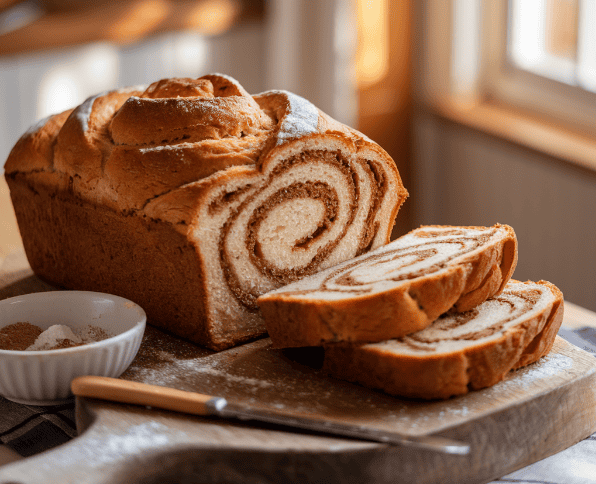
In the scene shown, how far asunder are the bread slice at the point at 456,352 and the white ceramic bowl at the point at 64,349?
1.56ft

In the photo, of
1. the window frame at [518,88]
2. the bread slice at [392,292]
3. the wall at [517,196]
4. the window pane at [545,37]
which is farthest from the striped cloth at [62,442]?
the window pane at [545,37]

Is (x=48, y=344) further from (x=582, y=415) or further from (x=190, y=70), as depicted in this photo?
(x=190, y=70)

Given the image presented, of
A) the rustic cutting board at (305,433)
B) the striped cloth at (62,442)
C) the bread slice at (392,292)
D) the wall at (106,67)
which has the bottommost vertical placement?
the striped cloth at (62,442)

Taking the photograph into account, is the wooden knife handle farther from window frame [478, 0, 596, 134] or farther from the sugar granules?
window frame [478, 0, 596, 134]

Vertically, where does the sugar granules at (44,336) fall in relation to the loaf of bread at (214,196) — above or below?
below

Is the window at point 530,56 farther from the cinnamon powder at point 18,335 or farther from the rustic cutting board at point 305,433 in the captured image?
the cinnamon powder at point 18,335

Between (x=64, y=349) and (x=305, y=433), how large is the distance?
0.56 metres

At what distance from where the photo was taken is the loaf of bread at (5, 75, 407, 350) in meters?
1.90

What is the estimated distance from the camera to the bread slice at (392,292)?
5.57 feet

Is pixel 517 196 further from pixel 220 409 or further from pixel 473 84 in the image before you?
pixel 220 409

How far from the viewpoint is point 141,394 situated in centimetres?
159

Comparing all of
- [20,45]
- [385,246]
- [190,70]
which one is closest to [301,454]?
[385,246]

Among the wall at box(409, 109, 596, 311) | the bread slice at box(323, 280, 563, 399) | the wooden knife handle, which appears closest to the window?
the wall at box(409, 109, 596, 311)

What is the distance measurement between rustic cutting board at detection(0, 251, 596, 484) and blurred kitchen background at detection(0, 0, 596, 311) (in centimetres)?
248
